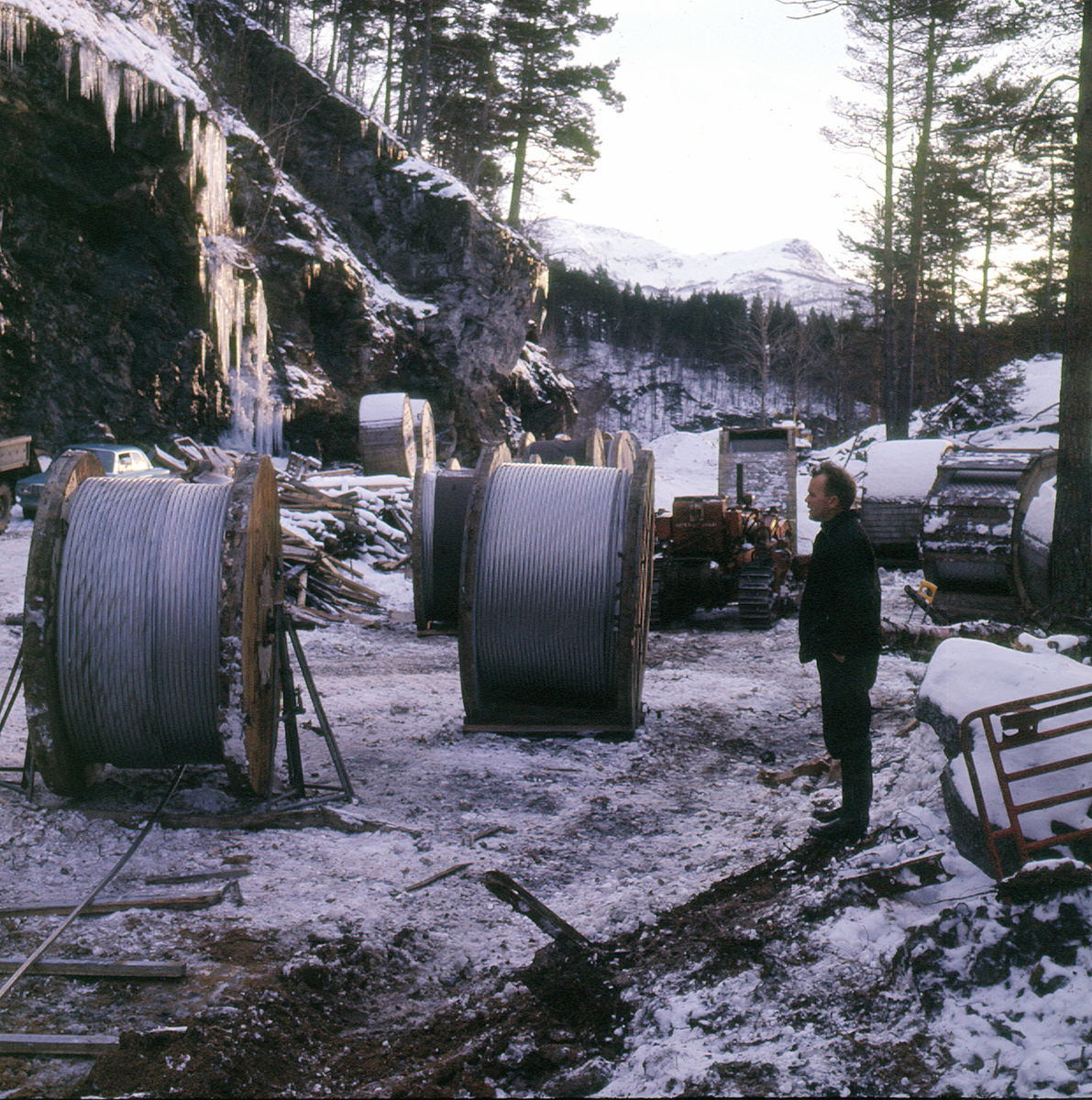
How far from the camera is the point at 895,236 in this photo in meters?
34.2

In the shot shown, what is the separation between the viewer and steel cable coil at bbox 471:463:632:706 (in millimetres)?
7117

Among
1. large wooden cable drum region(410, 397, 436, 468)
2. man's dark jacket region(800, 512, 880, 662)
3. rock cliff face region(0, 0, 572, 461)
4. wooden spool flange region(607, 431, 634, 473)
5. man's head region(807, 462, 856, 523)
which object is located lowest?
man's dark jacket region(800, 512, 880, 662)

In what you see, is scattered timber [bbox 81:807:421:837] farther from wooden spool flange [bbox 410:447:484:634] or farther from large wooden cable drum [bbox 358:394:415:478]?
large wooden cable drum [bbox 358:394:415:478]

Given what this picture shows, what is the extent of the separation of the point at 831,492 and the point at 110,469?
15.0 meters

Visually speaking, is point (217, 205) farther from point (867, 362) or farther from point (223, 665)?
point (867, 362)

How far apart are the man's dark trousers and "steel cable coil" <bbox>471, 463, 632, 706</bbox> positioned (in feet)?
7.81

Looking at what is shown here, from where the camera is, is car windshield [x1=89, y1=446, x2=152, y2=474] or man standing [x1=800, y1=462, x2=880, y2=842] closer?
man standing [x1=800, y1=462, x2=880, y2=842]

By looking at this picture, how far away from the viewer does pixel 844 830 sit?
483cm

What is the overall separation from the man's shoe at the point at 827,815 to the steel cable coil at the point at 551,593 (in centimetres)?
227

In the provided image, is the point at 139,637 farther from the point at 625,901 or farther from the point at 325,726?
the point at 625,901

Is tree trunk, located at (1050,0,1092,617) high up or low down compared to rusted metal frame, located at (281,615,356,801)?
up

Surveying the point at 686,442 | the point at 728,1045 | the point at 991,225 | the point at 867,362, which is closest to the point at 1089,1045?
the point at 728,1045

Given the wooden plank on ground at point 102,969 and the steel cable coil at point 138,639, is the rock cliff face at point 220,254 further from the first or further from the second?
the wooden plank on ground at point 102,969

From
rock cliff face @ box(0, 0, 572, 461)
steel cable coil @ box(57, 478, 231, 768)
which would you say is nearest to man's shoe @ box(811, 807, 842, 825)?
steel cable coil @ box(57, 478, 231, 768)
